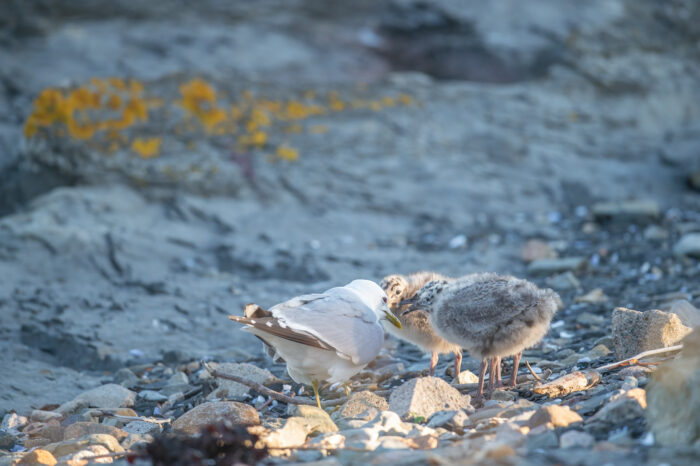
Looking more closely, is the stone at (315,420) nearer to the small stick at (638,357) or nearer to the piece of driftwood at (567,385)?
the piece of driftwood at (567,385)

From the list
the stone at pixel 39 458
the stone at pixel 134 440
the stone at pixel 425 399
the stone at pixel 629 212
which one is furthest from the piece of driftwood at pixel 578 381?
the stone at pixel 629 212

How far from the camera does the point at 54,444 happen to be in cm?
422

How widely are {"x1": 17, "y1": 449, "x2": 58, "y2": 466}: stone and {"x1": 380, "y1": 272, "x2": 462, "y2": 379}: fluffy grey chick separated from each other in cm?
249

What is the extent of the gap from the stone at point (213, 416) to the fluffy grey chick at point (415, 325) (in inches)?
57.1

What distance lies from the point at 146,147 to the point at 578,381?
5710 millimetres

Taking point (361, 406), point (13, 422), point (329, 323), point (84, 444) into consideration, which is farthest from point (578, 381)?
point (13, 422)

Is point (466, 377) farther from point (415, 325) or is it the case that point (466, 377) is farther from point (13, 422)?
point (13, 422)

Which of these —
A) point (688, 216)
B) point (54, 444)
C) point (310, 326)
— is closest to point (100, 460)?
point (54, 444)

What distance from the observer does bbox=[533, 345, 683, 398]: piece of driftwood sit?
4.37 m

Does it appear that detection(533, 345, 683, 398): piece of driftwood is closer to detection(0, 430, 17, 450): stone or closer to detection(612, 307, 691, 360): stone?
detection(612, 307, 691, 360): stone

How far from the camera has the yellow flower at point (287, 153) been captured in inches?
348

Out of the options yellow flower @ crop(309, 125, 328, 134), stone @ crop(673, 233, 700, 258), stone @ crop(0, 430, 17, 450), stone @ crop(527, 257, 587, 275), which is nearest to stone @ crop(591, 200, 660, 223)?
stone @ crop(673, 233, 700, 258)

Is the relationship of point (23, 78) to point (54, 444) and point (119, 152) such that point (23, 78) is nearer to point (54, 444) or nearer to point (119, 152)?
point (119, 152)

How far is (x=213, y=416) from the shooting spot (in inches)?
168
